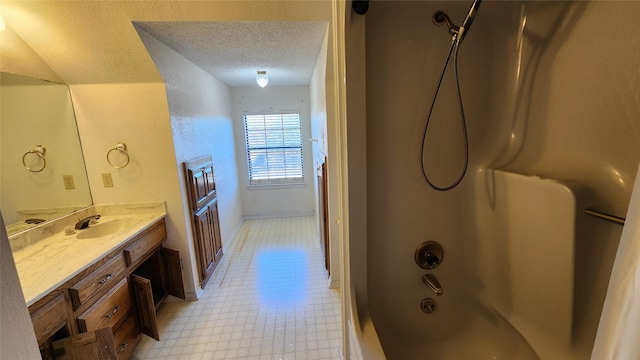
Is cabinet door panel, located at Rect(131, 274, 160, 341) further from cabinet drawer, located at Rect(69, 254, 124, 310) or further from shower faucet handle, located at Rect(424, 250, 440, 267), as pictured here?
shower faucet handle, located at Rect(424, 250, 440, 267)

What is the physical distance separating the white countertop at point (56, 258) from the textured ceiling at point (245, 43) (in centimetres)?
148

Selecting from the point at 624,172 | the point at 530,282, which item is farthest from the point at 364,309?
the point at 624,172

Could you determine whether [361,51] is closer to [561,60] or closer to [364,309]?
[561,60]

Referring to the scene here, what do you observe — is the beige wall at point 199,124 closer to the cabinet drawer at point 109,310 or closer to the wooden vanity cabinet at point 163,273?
the wooden vanity cabinet at point 163,273

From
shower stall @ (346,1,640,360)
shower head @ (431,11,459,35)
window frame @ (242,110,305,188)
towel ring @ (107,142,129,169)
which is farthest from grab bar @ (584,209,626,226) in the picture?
window frame @ (242,110,305,188)

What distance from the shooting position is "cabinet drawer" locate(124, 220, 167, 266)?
1.70m

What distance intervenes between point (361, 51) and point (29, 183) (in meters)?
2.33

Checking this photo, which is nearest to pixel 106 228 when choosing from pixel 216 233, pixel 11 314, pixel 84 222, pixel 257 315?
pixel 84 222

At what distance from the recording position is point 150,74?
6.26ft

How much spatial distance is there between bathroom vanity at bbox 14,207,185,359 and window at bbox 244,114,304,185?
2.41 meters

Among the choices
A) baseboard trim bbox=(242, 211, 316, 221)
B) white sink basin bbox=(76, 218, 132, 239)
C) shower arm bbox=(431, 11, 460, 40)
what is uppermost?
shower arm bbox=(431, 11, 460, 40)

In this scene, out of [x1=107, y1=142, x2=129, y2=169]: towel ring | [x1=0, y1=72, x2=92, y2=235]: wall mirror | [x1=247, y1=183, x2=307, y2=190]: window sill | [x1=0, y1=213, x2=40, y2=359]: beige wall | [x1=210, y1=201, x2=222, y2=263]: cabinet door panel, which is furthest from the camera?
[x1=247, y1=183, x2=307, y2=190]: window sill

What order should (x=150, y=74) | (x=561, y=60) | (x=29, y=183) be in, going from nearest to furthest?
(x=561, y=60), (x=29, y=183), (x=150, y=74)

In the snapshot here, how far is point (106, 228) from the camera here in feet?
6.46
